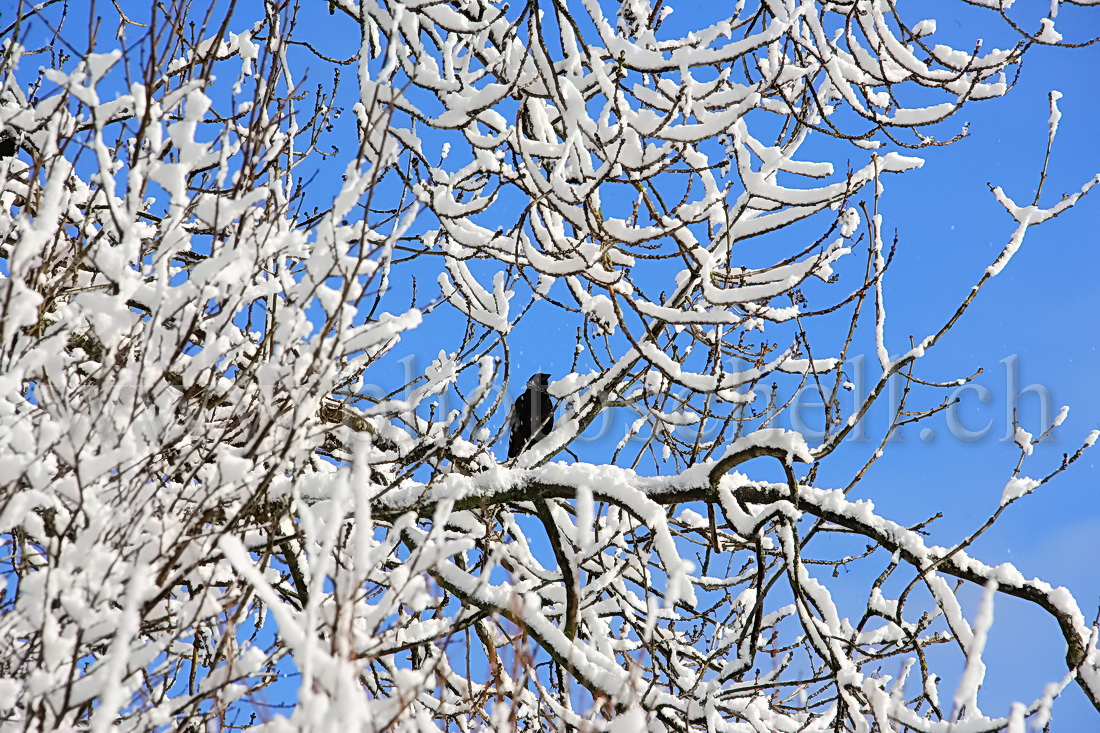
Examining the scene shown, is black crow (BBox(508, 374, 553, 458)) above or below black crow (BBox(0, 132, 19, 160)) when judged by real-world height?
below

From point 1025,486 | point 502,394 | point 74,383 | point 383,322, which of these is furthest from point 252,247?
point 1025,486

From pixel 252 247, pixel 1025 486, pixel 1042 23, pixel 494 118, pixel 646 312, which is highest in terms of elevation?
pixel 1042 23

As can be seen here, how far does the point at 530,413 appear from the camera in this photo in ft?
14.8

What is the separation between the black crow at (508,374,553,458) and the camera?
443cm

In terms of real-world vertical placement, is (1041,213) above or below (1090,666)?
above

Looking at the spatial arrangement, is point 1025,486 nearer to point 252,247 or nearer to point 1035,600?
point 1035,600

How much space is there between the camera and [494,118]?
302cm

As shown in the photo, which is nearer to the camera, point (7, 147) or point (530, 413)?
point (7, 147)

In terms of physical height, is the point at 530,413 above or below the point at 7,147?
below

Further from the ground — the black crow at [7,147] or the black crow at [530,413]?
the black crow at [7,147]

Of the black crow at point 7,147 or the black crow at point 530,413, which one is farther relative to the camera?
the black crow at point 530,413

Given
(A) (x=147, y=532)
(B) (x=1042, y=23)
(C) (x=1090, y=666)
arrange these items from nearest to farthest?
(A) (x=147, y=532) < (C) (x=1090, y=666) < (B) (x=1042, y=23)

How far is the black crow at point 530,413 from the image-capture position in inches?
174

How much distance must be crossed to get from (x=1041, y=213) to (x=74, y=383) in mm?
3655
